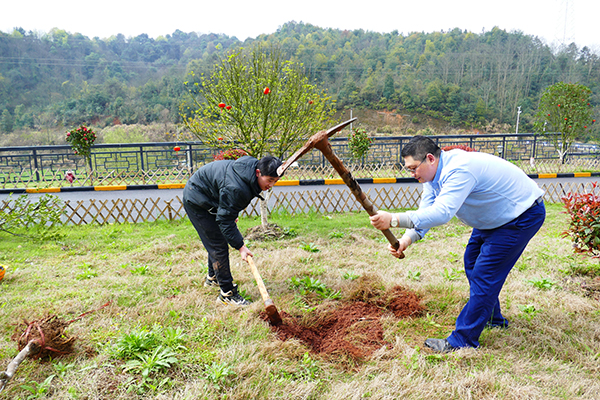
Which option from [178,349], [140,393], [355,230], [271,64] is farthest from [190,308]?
[271,64]

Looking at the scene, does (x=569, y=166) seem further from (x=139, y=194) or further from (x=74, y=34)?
(x=74, y=34)

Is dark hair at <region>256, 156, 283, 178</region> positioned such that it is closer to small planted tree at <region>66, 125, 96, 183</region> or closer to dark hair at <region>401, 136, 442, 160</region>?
dark hair at <region>401, 136, 442, 160</region>

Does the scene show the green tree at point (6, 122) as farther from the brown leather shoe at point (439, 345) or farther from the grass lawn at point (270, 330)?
the brown leather shoe at point (439, 345)

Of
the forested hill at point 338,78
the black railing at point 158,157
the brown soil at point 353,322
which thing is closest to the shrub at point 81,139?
the black railing at point 158,157

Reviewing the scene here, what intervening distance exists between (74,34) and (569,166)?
75.8 meters

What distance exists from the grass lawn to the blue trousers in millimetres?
181

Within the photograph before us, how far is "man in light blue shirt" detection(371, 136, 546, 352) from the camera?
94.7 inches

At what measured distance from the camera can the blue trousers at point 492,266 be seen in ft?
8.43

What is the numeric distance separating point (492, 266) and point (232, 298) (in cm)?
247

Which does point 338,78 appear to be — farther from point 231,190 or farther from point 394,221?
point 394,221

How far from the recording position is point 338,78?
165 ft

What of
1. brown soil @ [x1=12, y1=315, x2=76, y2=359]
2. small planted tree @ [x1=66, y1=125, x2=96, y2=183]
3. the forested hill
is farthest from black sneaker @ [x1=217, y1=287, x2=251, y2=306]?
the forested hill

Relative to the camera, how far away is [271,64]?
6637 millimetres

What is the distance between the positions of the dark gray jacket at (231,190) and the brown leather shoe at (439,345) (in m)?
1.86
